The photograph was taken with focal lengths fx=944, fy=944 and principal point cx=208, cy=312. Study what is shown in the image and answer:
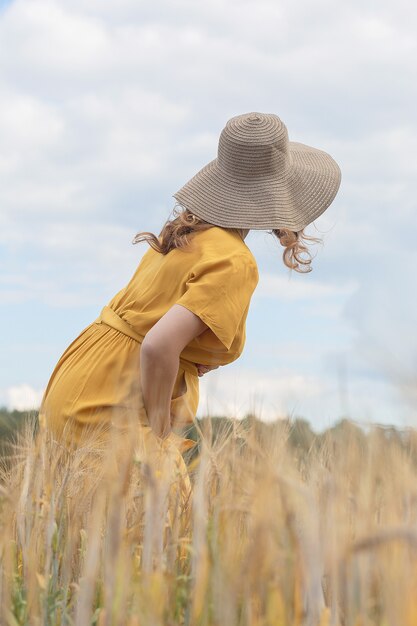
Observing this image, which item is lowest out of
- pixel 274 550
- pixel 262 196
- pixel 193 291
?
pixel 274 550

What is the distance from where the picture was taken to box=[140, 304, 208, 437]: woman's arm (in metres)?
2.43

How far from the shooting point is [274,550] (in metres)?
1.45

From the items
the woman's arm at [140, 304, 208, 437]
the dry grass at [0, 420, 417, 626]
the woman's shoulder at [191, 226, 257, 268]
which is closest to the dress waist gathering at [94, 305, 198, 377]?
the woman's arm at [140, 304, 208, 437]

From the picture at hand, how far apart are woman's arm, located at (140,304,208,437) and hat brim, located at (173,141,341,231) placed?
38 centimetres

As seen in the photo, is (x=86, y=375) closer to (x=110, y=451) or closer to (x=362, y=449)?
(x=110, y=451)

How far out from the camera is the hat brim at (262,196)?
275cm

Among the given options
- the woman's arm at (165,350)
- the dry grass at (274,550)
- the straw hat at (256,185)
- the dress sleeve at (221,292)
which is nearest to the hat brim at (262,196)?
the straw hat at (256,185)

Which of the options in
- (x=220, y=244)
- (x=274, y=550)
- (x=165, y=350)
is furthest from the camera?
(x=220, y=244)

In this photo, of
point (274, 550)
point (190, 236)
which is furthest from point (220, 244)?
point (274, 550)

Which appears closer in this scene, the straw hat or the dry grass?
the dry grass

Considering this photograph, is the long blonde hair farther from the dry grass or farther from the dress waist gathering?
the dry grass

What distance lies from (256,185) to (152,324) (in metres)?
0.54

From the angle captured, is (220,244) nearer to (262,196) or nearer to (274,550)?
(262,196)

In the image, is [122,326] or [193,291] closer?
[193,291]
